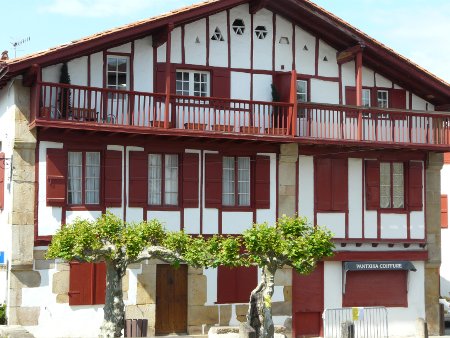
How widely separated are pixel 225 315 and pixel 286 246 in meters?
5.25

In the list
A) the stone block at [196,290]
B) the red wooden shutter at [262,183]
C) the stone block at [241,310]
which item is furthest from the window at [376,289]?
the stone block at [196,290]

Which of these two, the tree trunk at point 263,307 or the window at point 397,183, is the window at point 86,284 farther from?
the window at point 397,183

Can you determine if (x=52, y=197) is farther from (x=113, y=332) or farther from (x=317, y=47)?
(x=317, y=47)

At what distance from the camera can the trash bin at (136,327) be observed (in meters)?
24.2

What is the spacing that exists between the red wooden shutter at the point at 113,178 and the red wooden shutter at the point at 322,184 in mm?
5915

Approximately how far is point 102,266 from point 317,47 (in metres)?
9.14

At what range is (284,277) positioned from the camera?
27250 millimetres

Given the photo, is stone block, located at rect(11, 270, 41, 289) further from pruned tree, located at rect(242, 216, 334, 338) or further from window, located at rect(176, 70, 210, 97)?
window, located at rect(176, 70, 210, 97)

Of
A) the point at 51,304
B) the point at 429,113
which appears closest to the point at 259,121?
the point at 429,113

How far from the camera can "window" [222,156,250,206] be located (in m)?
26.8

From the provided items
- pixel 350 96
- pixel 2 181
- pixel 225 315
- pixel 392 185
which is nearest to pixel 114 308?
pixel 225 315

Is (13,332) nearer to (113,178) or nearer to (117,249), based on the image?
(117,249)

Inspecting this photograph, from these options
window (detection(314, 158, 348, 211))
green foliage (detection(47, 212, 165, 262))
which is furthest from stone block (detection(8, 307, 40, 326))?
window (detection(314, 158, 348, 211))

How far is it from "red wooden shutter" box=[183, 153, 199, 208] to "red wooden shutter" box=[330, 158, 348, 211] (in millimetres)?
4288
